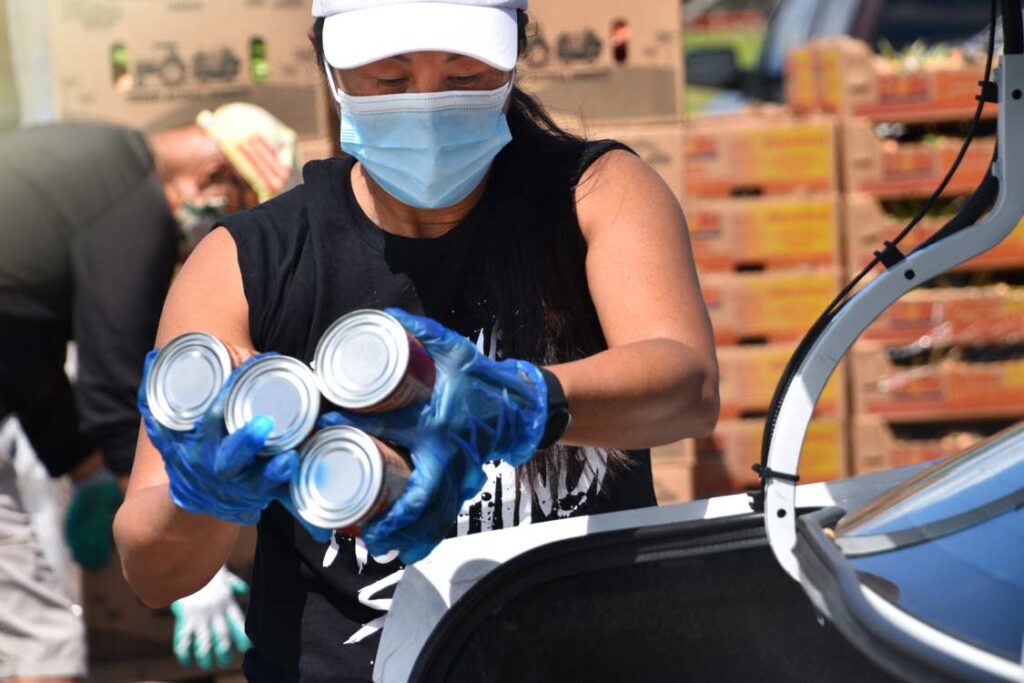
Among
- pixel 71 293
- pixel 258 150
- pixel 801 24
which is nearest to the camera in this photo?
pixel 71 293

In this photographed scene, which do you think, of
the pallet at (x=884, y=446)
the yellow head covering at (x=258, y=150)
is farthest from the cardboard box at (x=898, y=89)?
the yellow head covering at (x=258, y=150)

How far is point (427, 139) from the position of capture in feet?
5.67

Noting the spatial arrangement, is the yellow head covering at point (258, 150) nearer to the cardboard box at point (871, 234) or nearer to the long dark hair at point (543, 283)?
the cardboard box at point (871, 234)

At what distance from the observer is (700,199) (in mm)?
5316

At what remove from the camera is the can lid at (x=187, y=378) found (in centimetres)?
133

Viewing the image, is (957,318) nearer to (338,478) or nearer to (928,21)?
(338,478)

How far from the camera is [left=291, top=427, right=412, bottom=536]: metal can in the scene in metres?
1.24

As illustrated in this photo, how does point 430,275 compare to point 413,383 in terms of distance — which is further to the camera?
point 430,275

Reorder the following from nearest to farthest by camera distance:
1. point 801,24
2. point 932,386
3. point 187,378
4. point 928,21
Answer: point 187,378, point 932,386, point 801,24, point 928,21

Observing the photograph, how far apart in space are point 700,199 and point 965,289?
0.98 metres

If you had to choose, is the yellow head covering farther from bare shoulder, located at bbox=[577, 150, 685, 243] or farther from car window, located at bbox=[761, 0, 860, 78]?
car window, located at bbox=[761, 0, 860, 78]

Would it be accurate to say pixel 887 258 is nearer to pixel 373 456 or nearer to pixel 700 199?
pixel 373 456

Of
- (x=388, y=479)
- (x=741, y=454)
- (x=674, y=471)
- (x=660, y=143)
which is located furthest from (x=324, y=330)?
(x=741, y=454)

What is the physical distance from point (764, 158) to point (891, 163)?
0.45 meters
